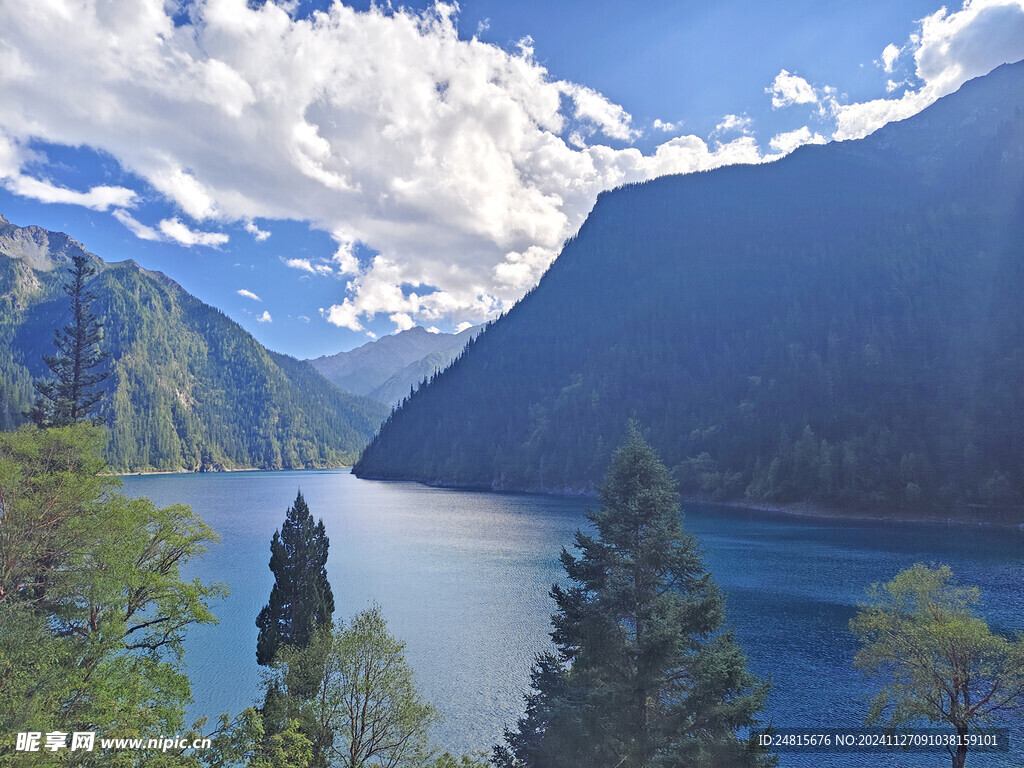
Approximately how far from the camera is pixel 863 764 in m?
27.5

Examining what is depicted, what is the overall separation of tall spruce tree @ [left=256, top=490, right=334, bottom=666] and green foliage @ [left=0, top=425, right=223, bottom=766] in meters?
5.91

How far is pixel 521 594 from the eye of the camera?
2302 inches

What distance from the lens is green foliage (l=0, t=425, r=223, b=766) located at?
18469 mm

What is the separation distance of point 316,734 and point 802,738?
26335 mm

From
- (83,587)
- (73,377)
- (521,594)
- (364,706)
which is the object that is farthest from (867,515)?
(73,377)

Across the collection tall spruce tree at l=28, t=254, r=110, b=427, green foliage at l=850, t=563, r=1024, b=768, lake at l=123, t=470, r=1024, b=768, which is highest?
tall spruce tree at l=28, t=254, r=110, b=427

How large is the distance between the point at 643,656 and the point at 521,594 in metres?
42.6

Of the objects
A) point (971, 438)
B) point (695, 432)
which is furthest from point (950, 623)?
point (695, 432)

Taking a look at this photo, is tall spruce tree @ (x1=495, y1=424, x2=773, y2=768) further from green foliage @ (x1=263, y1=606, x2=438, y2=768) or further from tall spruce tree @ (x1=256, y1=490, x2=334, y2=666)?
tall spruce tree @ (x1=256, y1=490, x2=334, y2=666)

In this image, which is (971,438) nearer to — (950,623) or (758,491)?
(758,491)

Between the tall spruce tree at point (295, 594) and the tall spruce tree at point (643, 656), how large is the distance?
15681 mm

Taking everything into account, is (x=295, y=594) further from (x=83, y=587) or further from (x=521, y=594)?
(x=521, y=594)

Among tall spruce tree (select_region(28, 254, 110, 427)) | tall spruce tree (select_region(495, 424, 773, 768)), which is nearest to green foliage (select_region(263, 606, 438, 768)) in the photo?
tall spruce tree (select_region(495, 424, 773, 768))

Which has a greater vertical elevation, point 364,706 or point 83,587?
point 83,587
